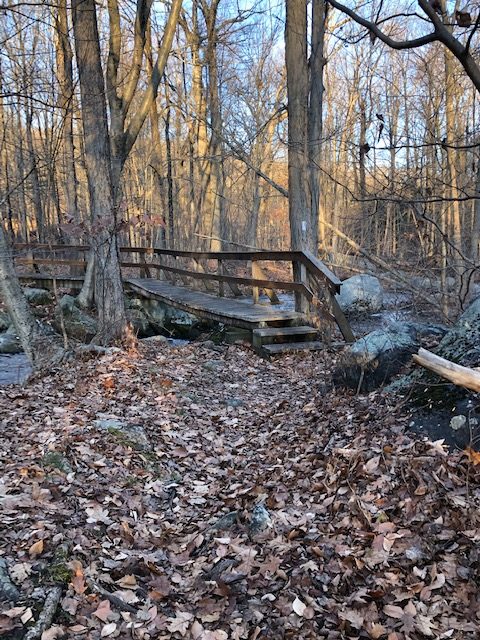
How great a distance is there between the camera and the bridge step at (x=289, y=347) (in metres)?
7.66

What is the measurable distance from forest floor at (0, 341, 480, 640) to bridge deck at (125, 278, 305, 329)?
302 centimetres

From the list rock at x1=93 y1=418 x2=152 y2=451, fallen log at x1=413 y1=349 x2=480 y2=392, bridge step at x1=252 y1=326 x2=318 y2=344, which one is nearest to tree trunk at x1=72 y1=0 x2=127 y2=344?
bridge step at x1=252 y1=326 x2=318 y2=344

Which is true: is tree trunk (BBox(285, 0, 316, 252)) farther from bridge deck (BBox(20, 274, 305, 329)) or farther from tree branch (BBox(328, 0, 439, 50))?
tree branch (BBox(328, 0, 439, 50))

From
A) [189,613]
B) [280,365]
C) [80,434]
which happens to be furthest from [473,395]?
[280,365]

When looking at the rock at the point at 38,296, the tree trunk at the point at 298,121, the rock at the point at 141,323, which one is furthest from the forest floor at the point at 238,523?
the rock at the point at 38,296

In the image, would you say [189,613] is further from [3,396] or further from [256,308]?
[256,308]

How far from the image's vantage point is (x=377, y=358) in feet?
17.1

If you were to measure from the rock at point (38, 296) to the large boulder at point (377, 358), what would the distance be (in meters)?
10.7

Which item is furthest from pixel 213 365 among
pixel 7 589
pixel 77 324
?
pixel 7 589

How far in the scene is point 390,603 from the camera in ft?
7.72

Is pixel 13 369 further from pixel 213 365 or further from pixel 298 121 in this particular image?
pixel 298 121

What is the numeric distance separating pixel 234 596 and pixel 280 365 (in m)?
4.92

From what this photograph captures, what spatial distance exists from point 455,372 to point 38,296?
500 inches

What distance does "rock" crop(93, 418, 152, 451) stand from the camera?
14.5ft
